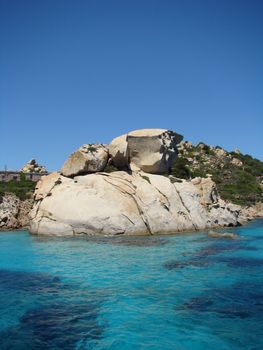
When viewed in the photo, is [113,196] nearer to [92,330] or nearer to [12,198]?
[12,198]

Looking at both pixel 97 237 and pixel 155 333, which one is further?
pixel 97 237

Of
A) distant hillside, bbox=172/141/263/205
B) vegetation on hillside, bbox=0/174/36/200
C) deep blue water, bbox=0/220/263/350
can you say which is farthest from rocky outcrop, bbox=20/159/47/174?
deep blue water, bbox=0/220/263/350

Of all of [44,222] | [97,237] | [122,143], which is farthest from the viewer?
[122,143]

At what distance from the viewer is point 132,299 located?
1370cm

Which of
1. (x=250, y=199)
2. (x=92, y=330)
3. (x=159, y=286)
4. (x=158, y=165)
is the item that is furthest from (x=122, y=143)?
(x=250, y=199)

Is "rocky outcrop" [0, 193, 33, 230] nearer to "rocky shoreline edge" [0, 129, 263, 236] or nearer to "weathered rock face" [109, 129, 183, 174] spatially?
"rocky shoreline edge" [0, 129, 263, 236]

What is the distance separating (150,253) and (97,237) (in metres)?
8.83

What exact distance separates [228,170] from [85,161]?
68.4 meters

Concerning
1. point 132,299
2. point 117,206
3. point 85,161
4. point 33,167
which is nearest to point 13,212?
point 85,161

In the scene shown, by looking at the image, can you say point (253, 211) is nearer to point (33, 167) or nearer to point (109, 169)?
point (109, 169)

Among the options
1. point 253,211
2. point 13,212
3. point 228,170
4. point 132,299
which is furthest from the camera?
point 228,170

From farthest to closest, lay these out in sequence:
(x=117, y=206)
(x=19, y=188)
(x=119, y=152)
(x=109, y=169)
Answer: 1. (x=19, y=188)
2. (x=109, y=169)
3. (x=119, y=152)
4. (x=117, y=206)

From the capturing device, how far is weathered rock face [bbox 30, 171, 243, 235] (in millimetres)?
33625

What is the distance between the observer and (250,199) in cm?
8100
